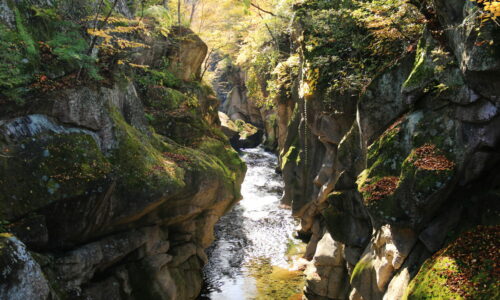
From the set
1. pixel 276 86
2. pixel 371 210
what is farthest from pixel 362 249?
pixel 276 86

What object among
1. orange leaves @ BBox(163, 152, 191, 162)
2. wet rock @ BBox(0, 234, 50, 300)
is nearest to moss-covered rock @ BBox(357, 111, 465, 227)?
orange leaves @ BBox(163, 152, 191, 162)

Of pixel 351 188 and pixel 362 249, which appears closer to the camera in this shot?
pixel 362 249

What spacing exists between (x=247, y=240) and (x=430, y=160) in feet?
43.7

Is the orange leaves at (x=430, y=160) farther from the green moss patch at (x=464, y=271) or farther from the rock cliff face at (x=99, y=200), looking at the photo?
the rock cliff face at (x=99, y=200)

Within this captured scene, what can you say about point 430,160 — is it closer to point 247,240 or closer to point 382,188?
point 382,188

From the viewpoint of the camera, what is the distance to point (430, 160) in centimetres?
779

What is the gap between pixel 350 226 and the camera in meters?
11.5

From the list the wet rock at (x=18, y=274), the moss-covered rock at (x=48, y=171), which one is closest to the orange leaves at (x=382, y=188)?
the moss-covered rock at (x=48, y=171)

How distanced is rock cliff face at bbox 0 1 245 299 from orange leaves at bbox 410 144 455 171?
6589 millimetres

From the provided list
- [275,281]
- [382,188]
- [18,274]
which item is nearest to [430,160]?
[382,188]

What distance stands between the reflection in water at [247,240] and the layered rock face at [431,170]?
5.93 meters

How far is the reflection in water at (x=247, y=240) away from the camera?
1523cm

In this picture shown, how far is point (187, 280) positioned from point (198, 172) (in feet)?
12.8

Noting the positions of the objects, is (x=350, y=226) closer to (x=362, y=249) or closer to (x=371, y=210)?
(x=362, y=249)
